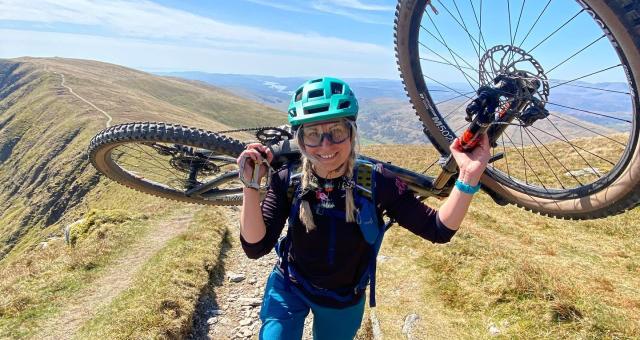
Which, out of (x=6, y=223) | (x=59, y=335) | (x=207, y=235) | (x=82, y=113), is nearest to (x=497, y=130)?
(x=59, y=335)

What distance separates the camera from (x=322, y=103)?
14.5ft

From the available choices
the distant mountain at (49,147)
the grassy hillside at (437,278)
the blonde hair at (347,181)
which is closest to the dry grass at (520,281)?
the grassy hillside at (437,278)

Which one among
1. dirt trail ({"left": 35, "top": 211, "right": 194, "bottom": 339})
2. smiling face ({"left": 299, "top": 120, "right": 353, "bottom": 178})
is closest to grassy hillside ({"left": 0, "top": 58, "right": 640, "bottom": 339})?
dirt trail ({"left": 35, "top": 211, "right": 194, "bottom": 339})

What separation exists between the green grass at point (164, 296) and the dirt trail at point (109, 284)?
604 mm

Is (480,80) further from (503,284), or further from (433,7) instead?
(503,284)

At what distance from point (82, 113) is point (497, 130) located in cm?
14487

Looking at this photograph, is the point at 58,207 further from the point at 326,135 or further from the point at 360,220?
the point at 360,220

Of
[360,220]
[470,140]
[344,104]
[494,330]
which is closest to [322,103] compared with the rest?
[344,104]

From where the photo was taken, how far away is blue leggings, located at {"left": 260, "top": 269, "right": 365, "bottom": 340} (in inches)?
181

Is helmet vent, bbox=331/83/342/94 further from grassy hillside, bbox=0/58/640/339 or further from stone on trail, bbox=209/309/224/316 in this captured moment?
stone on trail, bbox=209/309/224/316

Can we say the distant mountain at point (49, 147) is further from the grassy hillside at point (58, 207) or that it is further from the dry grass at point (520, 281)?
the dry grass at point (520, 281)

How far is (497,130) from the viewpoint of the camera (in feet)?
15.4

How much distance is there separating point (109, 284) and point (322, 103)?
1104 centimetres

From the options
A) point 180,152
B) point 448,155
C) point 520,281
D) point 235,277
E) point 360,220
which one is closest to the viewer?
point 360,220
